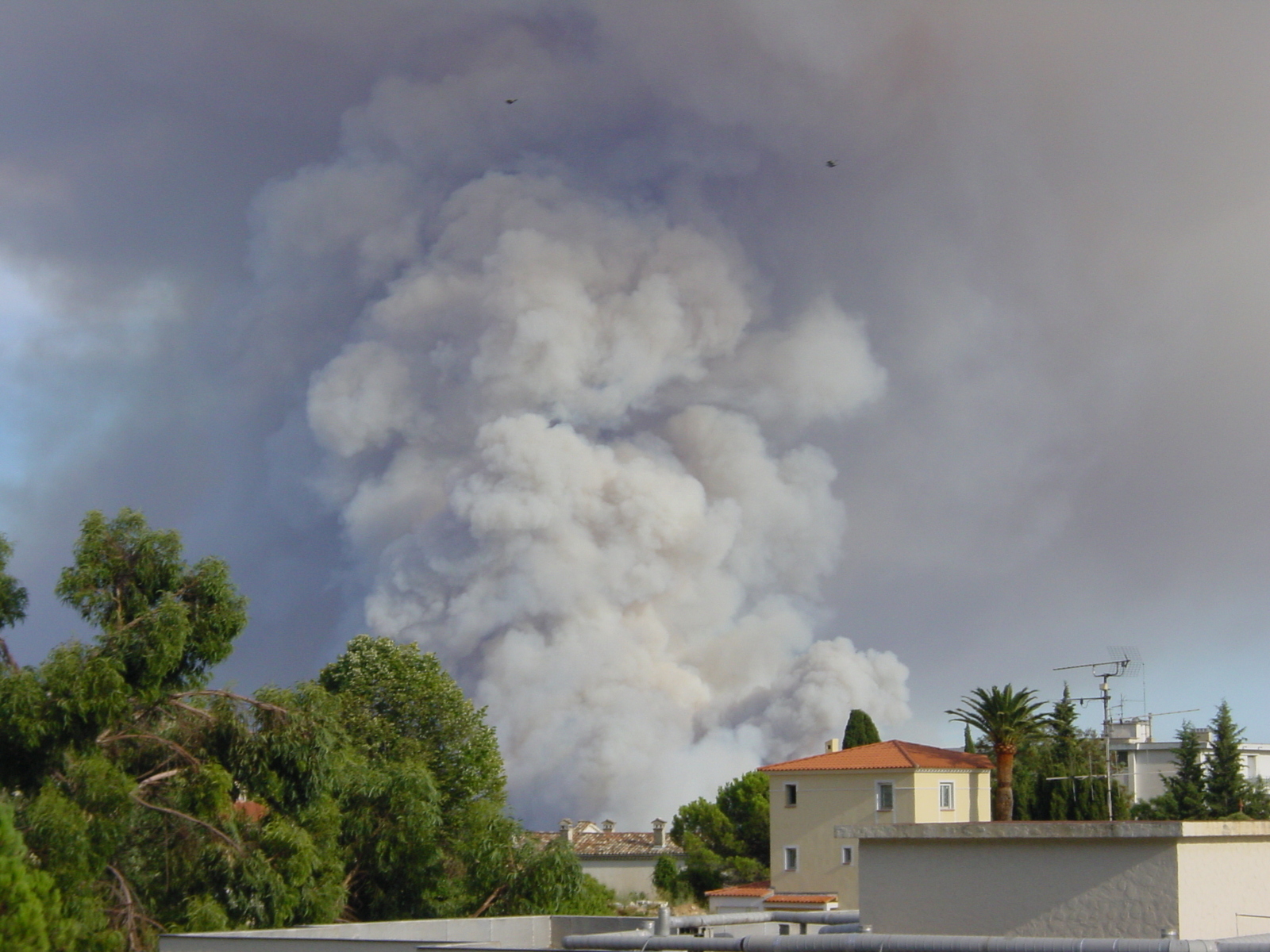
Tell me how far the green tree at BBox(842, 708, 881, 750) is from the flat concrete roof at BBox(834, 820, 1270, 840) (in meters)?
61.0

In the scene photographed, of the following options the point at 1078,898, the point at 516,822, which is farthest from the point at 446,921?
the point at 516,822

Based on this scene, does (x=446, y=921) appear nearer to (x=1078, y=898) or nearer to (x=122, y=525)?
(x=122, y=525)

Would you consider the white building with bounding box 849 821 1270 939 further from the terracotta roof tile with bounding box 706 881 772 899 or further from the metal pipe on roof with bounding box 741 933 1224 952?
the terracotta roof tile with bounding box 706 881 772 899

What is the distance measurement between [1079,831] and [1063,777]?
49131 mm

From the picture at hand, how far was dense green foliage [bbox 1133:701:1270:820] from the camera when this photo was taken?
60.4 metres

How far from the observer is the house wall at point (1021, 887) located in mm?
10883

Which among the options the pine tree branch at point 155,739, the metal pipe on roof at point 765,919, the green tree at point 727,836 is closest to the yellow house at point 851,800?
the green tree at point 727,836

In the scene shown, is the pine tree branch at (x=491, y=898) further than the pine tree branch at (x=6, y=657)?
Yes

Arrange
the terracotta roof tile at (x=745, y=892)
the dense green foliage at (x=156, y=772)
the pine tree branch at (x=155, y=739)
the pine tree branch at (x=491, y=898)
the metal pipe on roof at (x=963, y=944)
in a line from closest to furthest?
1. the metal pipe on roof at (x=963, y=944)
2. the dense green foliage at (x=156, y=772)
3. the pine tree branch at (x=155, y=739)
4. the pine tree branch at (x=491, y=898)
5. the terracotta roof tile at (x=745, y=892)

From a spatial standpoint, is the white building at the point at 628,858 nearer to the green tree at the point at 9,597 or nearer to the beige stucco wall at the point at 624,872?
the beige stucco wall at the point at 624,872

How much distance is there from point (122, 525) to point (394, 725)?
2072 cm

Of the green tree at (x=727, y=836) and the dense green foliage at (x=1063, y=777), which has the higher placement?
the dense green foliage at (x=1063, y=777)

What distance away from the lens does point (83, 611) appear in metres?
24.4

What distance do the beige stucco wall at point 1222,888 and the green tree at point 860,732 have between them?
61095 mm
